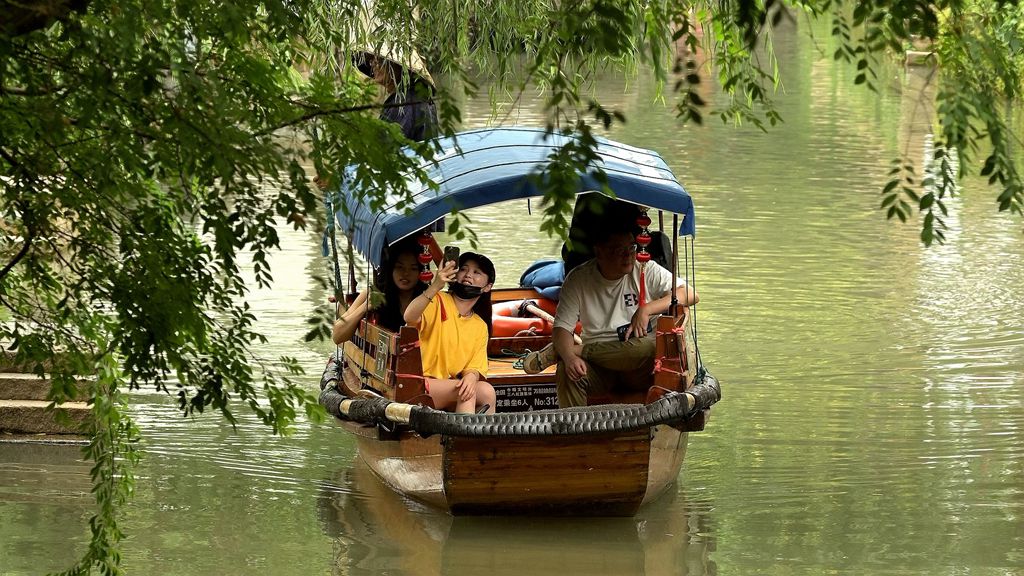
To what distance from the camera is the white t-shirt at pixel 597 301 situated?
7.27 meters

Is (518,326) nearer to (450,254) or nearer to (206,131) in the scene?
(450,254)

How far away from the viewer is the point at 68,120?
3.72 meters

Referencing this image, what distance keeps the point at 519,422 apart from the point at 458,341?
741 mm

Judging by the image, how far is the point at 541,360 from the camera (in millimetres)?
7707

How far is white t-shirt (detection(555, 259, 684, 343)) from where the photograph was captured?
23.9 ft

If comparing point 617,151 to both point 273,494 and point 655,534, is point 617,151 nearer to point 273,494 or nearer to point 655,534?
point 655,534

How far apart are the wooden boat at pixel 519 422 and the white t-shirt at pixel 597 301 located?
0.26 meters

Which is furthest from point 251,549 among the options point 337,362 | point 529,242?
point 529,242

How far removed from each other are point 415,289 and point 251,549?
1463 millimetres

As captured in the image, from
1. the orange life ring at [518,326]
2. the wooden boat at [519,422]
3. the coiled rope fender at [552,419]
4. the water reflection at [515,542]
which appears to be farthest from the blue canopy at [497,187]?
the orange life ring at [518,326]

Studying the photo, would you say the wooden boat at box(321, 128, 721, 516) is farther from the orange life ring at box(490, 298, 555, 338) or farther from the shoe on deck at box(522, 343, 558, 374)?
the orange life ring at box(490, 298, 555, 338)

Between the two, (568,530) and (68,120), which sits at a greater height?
(68,120)

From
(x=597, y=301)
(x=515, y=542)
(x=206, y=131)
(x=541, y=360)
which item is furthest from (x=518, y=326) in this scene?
(x=206, y=131)

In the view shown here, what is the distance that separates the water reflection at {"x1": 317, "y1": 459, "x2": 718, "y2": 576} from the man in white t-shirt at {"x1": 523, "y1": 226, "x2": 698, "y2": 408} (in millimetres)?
646
